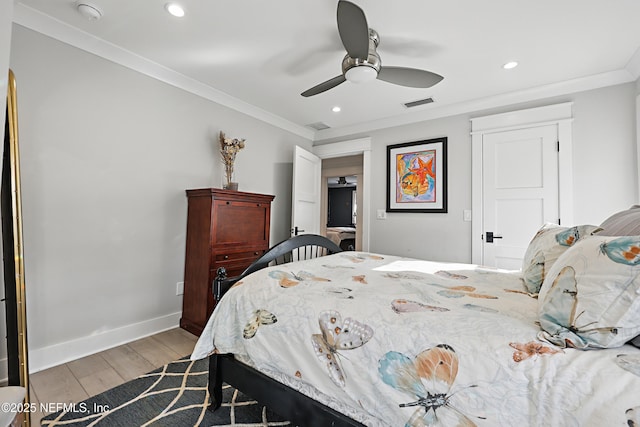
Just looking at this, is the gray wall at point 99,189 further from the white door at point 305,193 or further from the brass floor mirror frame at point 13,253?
the white door at point 305,193

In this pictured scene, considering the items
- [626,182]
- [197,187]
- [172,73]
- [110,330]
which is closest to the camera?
[110,330]

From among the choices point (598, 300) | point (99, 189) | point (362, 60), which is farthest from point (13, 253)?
point (598, 300)

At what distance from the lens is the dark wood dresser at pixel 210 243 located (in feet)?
8.59

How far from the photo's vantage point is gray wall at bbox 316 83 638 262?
8.30 feet

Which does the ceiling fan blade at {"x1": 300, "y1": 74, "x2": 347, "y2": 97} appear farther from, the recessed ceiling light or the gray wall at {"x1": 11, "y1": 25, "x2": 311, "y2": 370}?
the gray wall at {"x1": 11, "y1": 25, "x2": 311, "y2": 370}

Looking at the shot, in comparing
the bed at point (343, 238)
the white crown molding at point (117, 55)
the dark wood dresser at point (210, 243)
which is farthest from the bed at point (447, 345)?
the bed at point (343, 238)

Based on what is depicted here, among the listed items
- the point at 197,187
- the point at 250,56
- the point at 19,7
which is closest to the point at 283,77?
the point at 250,56

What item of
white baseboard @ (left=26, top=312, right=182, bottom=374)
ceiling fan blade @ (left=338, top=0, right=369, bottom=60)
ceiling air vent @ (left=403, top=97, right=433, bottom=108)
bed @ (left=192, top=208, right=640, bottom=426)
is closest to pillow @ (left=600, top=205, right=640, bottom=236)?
bed @ (left=192, top=208, right=640, bottom=426)

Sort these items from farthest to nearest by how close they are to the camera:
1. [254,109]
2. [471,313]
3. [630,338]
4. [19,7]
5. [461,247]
Result: [254,109], [461,247], [19,7], [471,313], [630,338]

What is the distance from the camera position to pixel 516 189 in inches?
117

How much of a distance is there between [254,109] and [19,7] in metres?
2.01

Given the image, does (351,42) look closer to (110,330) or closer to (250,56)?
(250,56)

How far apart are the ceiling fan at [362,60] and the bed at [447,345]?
1.39 m

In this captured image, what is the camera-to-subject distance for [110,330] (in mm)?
2344
